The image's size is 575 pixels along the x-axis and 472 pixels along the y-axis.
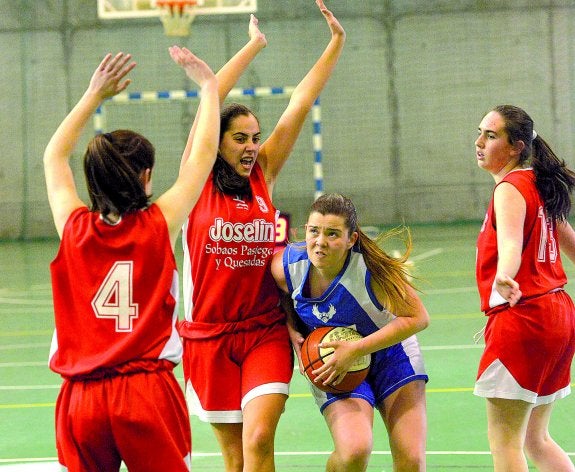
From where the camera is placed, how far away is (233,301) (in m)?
4.24

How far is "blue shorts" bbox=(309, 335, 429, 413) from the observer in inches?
166

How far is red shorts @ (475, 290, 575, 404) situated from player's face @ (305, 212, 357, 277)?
721mm

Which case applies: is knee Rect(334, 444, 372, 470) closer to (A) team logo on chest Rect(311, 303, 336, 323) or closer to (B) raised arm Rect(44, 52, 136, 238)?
(A) team logo on chest Rect(311, 303, 336, 323)

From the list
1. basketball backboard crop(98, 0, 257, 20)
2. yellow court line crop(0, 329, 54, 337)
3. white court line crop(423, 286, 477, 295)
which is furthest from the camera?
basketball backboard crop(98, 0, 257, 20)

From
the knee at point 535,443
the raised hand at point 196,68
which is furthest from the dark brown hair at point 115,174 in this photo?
Answer: the knee at point 535,443

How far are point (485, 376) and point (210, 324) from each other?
1.19 metres

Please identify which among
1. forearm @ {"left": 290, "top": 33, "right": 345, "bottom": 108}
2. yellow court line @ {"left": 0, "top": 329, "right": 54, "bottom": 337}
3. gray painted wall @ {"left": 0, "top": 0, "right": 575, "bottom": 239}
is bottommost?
yellow court line @ {"left": 0, "top": 329, "right": 54, "bottom": 337}

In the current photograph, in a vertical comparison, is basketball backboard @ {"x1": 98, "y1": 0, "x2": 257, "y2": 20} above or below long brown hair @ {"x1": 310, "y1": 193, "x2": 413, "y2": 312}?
above

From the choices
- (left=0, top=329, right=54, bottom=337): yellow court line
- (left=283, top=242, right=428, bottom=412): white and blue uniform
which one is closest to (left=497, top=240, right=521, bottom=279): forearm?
(left=283, top=242, right=428, bottom=412): white and blue uniform

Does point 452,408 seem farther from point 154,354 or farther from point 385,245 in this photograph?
point 385,245

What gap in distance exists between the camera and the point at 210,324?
14.0 feet

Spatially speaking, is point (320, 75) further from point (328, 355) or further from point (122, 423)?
point (122, 423)

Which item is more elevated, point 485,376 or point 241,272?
point 241,272

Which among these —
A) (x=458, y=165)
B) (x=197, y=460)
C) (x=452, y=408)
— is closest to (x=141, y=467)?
(x=197, y=460)
